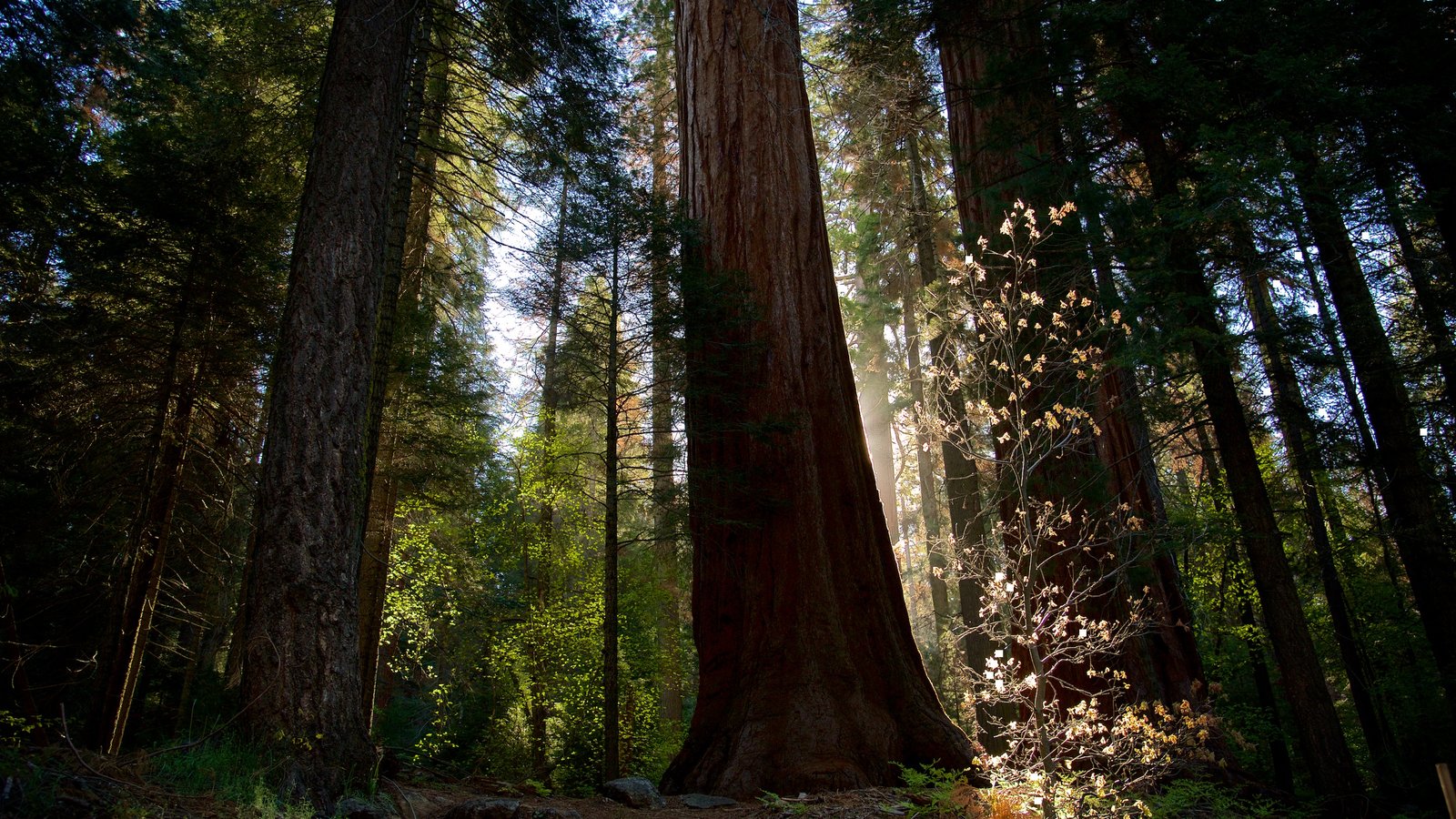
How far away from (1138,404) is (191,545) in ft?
32.3

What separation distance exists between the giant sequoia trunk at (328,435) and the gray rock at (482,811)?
505 millimetres

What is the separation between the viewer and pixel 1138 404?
19.3 feet

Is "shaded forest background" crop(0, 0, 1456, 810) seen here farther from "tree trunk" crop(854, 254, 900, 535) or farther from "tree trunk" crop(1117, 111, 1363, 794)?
"tree trunk" crop(854, 254, 900, 535)

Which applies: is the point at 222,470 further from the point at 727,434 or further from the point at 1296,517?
the point at 1296,517

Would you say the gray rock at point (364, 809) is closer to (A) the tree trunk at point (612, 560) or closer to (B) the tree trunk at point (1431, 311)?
(A) the tree trunk at point (612, 560)

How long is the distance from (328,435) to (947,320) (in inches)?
184

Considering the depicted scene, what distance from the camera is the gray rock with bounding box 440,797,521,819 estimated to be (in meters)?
3.37

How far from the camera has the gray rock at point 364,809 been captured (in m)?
3.13

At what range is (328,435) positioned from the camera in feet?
12.4

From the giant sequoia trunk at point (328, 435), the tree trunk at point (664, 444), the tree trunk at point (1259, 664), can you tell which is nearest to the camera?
the giant sequoia trunk at point (328, 435)

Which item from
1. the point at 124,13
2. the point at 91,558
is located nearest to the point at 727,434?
the point at 124,13

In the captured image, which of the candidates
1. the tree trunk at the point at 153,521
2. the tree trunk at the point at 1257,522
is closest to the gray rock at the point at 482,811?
the tree trunk at the point at 153,521

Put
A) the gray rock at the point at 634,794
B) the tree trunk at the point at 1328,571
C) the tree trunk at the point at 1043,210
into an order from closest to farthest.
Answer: the gray rock at the point at 634,794, the tree trunk at the point at 1043,210, the tree trunk at the point at 1328,571

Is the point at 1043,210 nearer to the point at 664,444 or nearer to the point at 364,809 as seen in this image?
the point at 664,444
